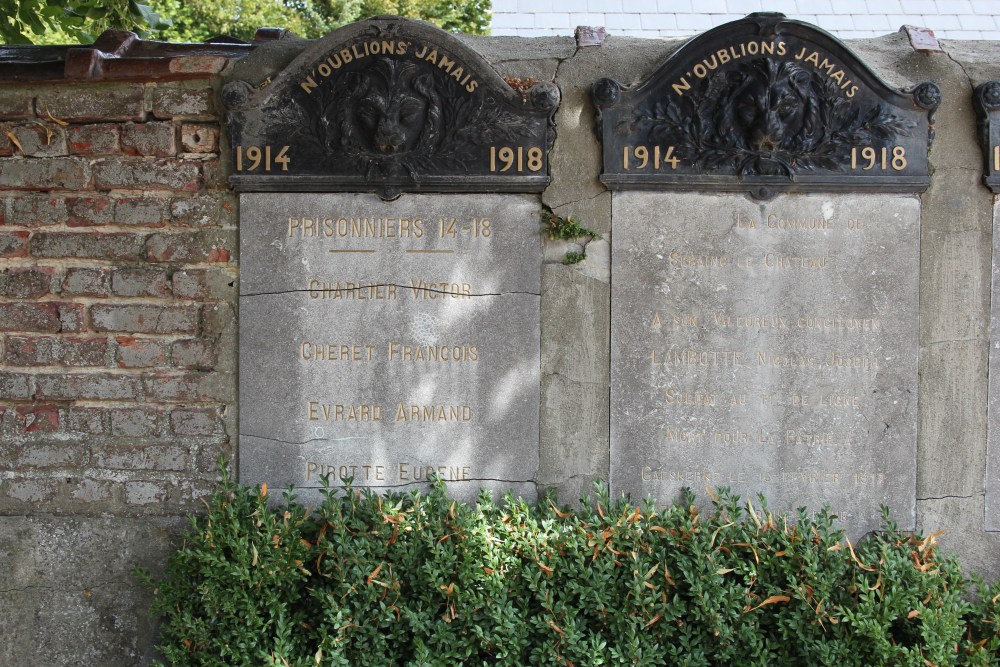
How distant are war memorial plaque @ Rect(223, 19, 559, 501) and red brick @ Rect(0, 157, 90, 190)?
70 centimetres

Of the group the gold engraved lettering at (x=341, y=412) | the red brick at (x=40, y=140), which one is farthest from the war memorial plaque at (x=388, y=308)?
the red brick at (x=40, y=140)

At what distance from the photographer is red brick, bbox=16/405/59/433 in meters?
3.34

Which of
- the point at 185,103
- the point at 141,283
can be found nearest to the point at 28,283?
the point at 141,283

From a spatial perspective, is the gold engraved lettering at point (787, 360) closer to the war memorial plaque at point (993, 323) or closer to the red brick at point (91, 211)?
the war memorial plaque at point (993, 323)

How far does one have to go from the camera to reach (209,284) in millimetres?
3311

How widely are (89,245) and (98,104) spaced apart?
618mm

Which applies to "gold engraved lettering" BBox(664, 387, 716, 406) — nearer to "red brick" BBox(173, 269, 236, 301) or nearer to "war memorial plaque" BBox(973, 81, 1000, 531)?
"war memorial plaque" BBox(973, 81, 1000, 531)

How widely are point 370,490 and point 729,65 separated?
7.77 ft

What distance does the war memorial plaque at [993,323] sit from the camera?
10.7 ft

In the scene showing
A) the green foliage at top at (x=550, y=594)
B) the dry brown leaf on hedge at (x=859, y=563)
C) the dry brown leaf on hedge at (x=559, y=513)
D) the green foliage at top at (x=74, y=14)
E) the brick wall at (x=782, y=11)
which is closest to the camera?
the green foliage at top at (x=550, y=594)

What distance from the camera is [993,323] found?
3285mm

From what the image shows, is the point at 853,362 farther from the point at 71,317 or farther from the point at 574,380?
the point at 71,317

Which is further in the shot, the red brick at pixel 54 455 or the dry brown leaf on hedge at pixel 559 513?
the red brick at pixel 54 455

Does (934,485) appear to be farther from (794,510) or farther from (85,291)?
(85,291)
